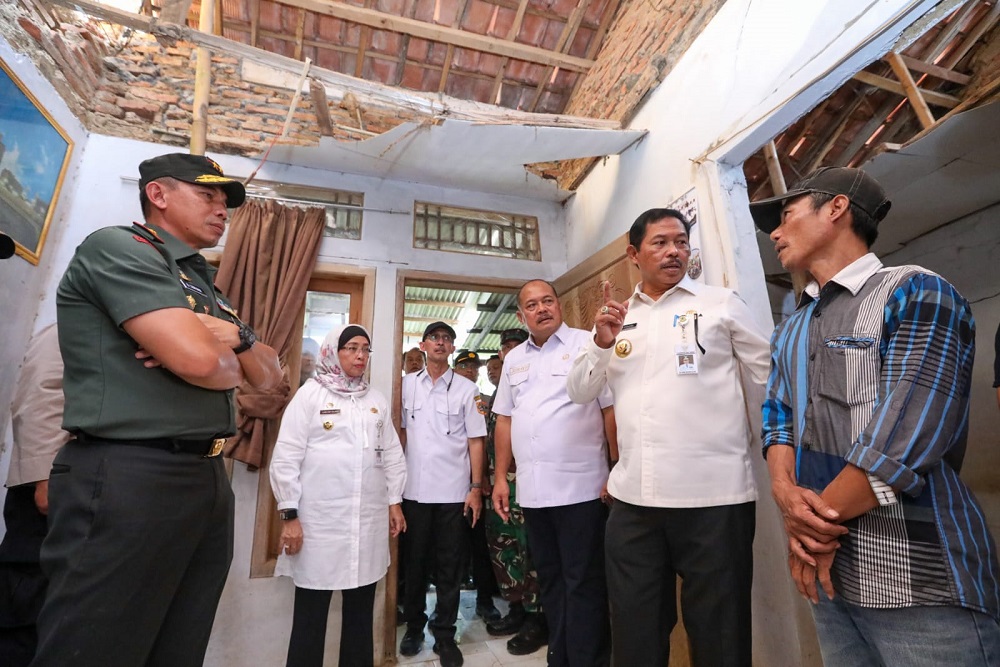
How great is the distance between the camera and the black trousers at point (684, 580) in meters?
1.24

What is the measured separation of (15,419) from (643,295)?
91.8 inches

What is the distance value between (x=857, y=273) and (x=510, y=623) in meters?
2.58

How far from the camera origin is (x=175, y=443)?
106cm

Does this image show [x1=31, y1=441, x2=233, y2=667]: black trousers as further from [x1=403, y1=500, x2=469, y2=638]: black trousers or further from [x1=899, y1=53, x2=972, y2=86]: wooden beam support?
[x1=899, y1=53, x2=972, y2=86]: wooden beam support

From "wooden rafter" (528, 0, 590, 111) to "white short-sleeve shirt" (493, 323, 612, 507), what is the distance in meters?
2.27

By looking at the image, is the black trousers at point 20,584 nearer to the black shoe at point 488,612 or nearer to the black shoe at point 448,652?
the black shoe at point 448,652

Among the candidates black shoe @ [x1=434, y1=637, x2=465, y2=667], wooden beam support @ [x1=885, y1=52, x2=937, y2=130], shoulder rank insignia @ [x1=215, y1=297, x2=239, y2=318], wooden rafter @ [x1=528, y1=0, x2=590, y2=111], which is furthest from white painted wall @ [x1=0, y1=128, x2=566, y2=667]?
wooden beam support @ [x1=885, y1=52, x2=937, y2=130]

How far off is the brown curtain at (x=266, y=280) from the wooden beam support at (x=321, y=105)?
533 mm

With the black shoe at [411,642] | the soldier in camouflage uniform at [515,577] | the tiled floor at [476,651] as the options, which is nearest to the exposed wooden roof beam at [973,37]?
the soldier in camouflage uniform at [515,577]

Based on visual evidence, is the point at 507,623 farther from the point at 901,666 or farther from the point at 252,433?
the point at 901,666

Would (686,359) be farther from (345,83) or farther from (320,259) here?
(320,259)

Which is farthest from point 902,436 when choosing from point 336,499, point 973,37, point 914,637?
point 973,37

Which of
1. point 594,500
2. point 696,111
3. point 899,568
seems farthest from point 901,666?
point 696,111

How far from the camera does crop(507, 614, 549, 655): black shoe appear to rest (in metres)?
2.41
